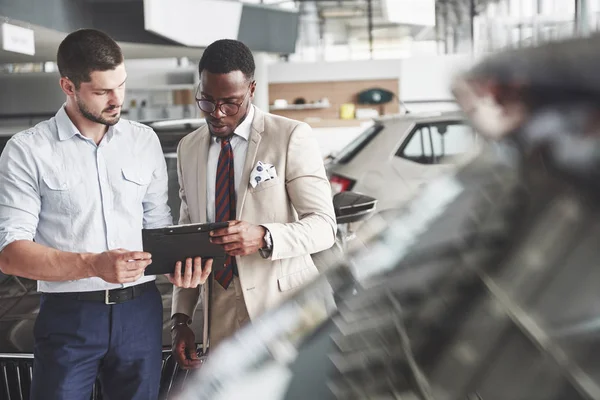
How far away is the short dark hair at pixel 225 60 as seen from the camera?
1.95m

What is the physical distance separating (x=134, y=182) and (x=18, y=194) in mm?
303

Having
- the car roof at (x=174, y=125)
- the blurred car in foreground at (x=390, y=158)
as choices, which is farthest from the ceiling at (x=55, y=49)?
the car roof at (x=174, y=125)

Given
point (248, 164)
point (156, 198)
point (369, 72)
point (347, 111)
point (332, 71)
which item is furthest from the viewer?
point (332, 71)

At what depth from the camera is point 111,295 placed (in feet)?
6.47

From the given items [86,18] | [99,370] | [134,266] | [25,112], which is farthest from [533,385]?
[25,112]

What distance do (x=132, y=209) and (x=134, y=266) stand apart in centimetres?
24

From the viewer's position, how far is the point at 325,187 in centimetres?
199

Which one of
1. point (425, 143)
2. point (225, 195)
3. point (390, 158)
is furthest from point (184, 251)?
point (425, 143)

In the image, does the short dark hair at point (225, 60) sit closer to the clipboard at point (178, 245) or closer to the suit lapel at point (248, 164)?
the suit lapel at point (248, 164)

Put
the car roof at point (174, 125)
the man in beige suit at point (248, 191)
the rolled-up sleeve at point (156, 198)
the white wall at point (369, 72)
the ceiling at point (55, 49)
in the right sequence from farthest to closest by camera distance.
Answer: the white wall at point (369, 72)
the ceiling at point (55, 49)
the car roof at point (174, 125)
the rolled-up sleeve at point (156, 198)
the man in beige suit at point (248, 191)

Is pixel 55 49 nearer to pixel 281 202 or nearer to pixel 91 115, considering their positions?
pixel 91 115

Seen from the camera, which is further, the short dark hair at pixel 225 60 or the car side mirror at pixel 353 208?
the car side mirror at pixel 353 208

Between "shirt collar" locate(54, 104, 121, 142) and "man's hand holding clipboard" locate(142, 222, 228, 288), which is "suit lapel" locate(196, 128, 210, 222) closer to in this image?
"man's hand holding clipboard" locate(142, 222, 228, 288)

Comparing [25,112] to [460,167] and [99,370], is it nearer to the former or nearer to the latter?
[99,370]
